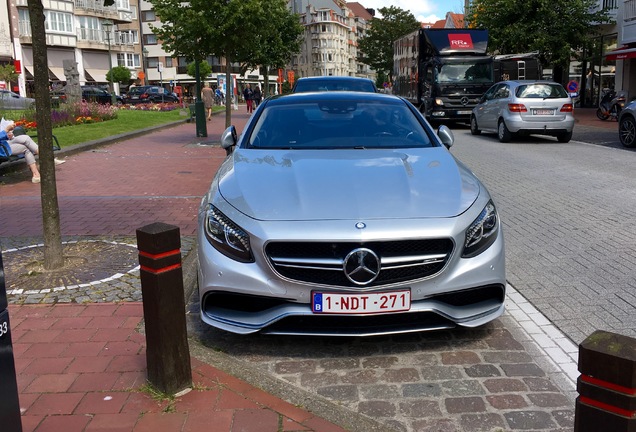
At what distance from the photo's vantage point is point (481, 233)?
3.86 m

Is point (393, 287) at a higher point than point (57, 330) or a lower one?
higher

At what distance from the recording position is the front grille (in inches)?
142

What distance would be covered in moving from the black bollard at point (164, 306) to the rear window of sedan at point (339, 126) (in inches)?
83.3

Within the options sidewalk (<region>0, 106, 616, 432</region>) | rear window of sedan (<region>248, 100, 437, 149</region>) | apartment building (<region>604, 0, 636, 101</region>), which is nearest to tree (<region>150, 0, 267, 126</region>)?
rear window of sedan (<region>248, 100, 437, 149</region>)

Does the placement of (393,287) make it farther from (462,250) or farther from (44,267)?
(44,267)

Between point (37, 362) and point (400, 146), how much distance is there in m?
3.07

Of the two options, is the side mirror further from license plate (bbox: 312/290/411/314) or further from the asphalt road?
license plate (bbox: 312/290/411/314)

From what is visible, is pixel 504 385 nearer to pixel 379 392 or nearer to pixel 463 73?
pixel 379 392

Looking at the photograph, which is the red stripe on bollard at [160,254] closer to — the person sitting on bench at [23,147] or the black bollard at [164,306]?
the black bollard at [164,306]

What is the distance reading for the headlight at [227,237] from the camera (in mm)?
3717

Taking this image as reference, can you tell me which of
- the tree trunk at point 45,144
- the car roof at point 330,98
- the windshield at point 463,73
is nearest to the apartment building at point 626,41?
the windshield at point 463,73

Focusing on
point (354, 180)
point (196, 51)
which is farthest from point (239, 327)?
point (196, 51)

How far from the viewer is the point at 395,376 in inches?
142

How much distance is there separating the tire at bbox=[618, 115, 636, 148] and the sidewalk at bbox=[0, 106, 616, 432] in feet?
38.7
